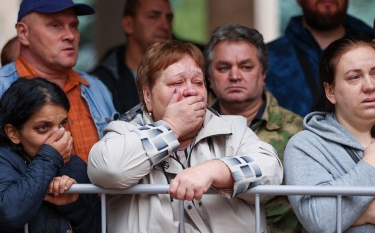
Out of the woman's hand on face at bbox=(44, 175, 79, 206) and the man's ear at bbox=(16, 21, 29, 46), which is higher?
the man's ear at bbox=(16, 21, 29, 46)

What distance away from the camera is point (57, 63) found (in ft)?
16.4

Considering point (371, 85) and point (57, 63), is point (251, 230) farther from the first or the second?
point (57, 63)

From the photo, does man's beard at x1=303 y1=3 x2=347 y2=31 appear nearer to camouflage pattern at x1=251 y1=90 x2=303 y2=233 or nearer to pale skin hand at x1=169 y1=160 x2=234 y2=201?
camouflage pattern at x1=251 y1=90 x2=303 y2=233

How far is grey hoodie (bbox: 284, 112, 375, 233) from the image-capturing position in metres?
3.76

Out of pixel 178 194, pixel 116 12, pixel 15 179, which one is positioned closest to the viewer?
pixel 178 194

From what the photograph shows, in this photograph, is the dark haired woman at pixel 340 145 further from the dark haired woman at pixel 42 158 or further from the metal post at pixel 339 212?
the dark haired woman at pixel 42 158

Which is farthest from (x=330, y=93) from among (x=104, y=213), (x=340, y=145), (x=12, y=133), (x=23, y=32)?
(x=23, y=32)

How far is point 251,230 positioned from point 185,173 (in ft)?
1.64

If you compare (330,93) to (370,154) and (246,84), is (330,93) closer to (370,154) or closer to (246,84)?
(370,154)

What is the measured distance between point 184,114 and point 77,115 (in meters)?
1.23

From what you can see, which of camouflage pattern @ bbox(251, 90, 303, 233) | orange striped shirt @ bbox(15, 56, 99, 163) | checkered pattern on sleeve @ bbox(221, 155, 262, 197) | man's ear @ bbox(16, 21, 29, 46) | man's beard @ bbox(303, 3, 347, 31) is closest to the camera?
checkered pattern on sleeve @ bbox(221, 155, 262, 197)

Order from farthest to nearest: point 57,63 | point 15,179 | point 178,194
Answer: point 57,63 < point 15,179 < point 178,194

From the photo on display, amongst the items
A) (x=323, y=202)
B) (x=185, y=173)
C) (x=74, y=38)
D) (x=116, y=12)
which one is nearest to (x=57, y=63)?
(x=74, y=38)

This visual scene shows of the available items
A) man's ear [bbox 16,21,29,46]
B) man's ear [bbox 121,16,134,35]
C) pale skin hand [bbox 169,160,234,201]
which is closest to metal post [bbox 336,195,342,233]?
pale skin hand [bbox 169,160,234,201]
